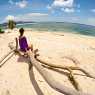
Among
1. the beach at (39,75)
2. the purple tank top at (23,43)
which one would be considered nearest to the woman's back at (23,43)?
the purple tank top at (23,43)

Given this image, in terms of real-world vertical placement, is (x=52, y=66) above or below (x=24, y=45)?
below

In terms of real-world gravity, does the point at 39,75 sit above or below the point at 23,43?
below

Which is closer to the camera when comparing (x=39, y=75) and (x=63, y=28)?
(x=39, y=75)

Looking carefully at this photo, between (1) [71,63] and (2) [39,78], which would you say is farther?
(1) [71,63]

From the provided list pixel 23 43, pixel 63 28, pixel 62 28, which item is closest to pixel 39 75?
pixel 23 43

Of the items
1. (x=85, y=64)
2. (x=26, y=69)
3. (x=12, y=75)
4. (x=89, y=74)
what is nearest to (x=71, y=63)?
(x=85, y=64)

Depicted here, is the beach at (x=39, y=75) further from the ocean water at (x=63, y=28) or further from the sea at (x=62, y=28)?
the ocean water at (x=63, y=28)

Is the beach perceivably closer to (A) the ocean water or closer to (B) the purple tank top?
(B) the purple tank top

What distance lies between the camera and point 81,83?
5.79m

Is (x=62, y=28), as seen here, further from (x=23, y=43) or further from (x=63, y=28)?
(x=23, y=43)

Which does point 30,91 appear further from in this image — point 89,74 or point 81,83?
point 89,74

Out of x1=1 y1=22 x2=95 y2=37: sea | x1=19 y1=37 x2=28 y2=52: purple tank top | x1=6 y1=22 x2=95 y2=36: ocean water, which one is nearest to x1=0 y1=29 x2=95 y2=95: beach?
x1=19 y1=37 x2=28 y2=52: purple tank top

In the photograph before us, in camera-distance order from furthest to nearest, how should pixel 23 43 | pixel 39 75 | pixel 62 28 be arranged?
1. pixel 62 28
2. pixel 23 43
3. pixel 39 75

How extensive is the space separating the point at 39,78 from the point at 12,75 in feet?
2.90
